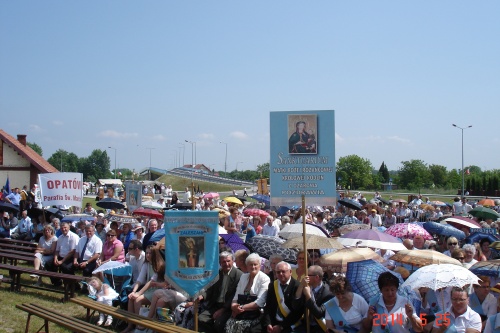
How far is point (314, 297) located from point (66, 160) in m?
172

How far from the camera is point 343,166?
109 metres

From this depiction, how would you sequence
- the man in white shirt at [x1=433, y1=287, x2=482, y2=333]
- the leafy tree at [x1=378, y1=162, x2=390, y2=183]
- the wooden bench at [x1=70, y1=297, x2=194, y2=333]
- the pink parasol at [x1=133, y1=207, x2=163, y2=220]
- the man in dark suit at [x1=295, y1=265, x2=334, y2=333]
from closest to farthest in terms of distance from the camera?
the man in white shirt at [x1=433, y1=287, x2=482, y2=333] < the man in dark suit at [x1=295, y1=265, x2=334, y2=333] < the wooden bench at [x1=70, y1=297, x2=194, y2=333] < the pink parasol at [x1=133, y1=207, x2=163, y2=220] < the leafy tree at [x1=378, y1=162, x2=390, y2=183]

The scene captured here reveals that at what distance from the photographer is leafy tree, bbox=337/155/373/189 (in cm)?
10557

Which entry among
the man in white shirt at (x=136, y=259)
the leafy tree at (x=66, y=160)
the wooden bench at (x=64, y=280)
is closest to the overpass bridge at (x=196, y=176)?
the leafy tree at (x=66, y=160)

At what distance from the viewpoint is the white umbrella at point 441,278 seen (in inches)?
251

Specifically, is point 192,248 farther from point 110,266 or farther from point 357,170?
point 357,170

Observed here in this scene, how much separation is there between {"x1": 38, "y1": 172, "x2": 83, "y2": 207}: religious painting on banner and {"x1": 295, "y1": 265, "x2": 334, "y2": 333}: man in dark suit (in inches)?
363

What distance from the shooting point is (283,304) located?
7203 millimetres

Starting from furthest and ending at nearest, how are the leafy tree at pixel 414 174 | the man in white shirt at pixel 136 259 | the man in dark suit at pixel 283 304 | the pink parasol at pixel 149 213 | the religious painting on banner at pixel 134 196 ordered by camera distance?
the leafy tree at pixel 414 174
the religious painting on banner at pixel 134 196
the pink parasol at pixel 149 213
the man in white shirt at pixel 136 259
the man in dark suit at pixel 283 304

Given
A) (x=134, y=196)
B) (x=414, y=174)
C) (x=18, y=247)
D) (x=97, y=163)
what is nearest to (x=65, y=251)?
(x=18, y=247)

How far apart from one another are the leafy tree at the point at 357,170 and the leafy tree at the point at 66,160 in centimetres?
8825

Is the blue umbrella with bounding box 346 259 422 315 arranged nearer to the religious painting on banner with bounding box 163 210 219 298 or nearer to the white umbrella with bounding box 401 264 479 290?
the white umbrella with bounding box 401 264 479 290

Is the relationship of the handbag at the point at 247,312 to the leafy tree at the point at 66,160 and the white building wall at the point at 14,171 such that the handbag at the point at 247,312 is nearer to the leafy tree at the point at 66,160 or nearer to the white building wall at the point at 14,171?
the white building wall at the point at 14,171

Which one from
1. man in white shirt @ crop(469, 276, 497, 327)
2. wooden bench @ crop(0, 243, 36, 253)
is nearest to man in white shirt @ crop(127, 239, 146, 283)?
wooden bench @ crop(0, 243, 36, 253)
